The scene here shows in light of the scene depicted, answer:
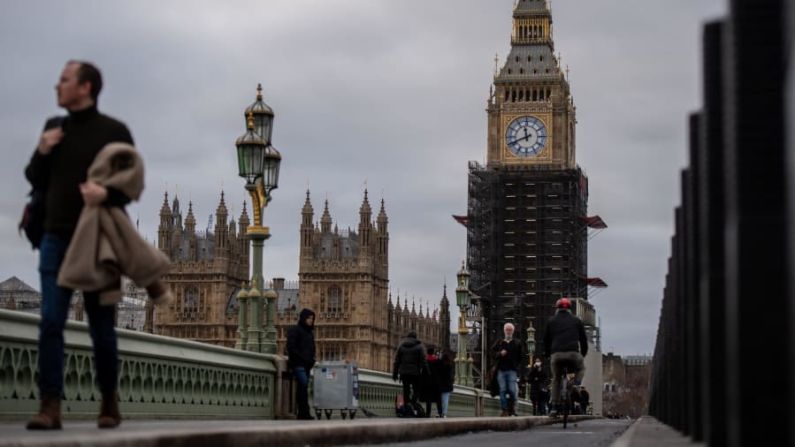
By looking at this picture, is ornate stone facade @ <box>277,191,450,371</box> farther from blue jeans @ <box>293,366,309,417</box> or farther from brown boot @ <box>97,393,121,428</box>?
brown boot @ <box>97,393,121,428</box>

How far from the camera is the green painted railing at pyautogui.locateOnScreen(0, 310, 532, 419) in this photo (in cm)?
1054

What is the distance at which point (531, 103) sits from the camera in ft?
424

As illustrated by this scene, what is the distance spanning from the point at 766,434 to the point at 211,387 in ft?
46.5

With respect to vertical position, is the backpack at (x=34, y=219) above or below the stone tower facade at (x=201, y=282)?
below

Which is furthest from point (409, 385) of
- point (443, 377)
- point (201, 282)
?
point (201, 282)

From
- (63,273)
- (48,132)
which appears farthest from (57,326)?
(48,132)

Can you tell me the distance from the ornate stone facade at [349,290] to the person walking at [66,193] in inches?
4961

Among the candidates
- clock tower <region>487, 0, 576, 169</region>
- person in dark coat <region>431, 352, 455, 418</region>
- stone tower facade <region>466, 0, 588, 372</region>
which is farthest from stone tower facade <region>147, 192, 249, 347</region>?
person in dark coat <region>431, 352, 455, 418</region>

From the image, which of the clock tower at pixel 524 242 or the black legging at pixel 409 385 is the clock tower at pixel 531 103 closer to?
the clock tower at pixel 524 242

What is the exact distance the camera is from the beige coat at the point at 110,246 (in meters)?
6.86

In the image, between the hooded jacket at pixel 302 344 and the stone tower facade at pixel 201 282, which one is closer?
the hooded jacket at pixel 302 344

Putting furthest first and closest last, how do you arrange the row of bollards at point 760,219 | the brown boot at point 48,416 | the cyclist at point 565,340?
1. the cyclist at point 565,340
2. the brown boot at point 48,416
3. the row of bollards at point 760,219

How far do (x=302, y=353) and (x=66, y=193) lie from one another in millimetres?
11994

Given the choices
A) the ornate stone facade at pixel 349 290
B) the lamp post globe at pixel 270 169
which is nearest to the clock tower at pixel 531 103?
the ornate stone facade at pixel 349 290
